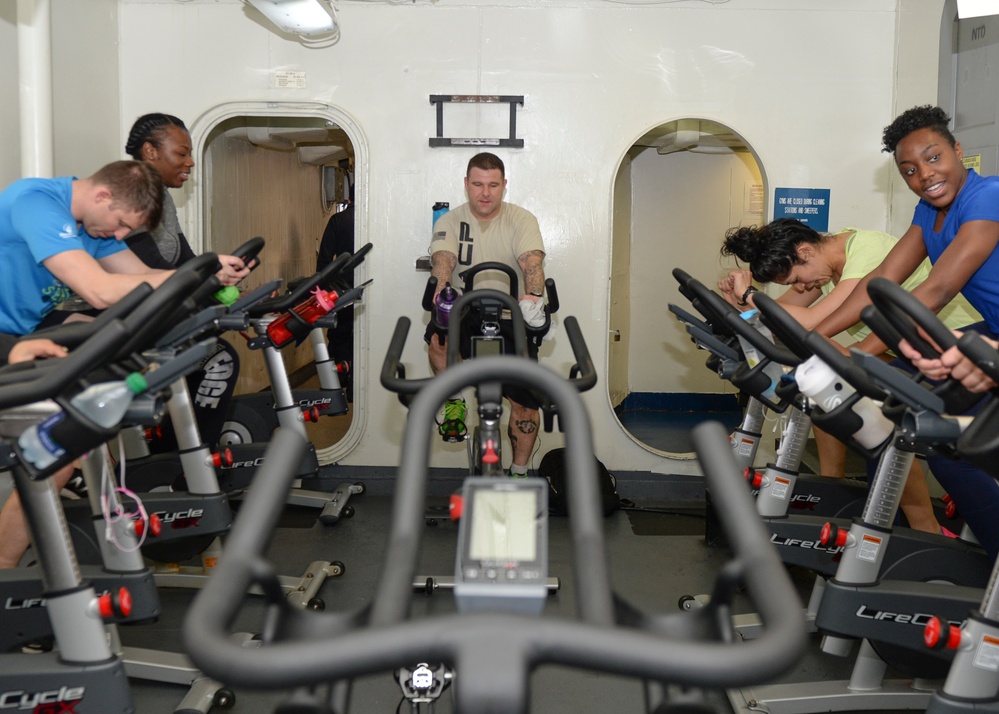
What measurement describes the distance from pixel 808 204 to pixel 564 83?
5.45 feet

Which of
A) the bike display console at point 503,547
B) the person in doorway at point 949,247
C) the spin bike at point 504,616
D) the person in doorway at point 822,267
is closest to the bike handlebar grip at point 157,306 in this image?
the spin bike at point 504,616

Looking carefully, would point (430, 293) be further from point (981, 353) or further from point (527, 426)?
point (981, 353)

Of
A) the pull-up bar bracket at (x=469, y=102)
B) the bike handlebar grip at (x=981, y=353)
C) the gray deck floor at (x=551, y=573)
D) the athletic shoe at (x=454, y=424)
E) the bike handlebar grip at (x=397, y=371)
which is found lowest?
the gray deck floor at (x=551, y=573)

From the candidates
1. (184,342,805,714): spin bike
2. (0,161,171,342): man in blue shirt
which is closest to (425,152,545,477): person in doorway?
(0,161,171,342): man in blue shirt

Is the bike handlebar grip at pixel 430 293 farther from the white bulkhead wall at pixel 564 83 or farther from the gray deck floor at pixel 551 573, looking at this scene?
the white bulkhead wall at pixel 564 83

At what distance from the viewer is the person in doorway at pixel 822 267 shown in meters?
3.69

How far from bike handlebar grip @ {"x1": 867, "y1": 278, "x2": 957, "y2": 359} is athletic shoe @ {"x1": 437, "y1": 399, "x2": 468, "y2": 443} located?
1.52 m

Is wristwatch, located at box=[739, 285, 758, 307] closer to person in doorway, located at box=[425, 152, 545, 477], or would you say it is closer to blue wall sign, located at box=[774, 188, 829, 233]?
person in doorway, located at box=[425, 152, 545, 477]

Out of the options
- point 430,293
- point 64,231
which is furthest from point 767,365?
point 64,231

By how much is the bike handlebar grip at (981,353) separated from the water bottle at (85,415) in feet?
5.33

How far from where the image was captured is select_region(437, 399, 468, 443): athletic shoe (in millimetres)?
3100

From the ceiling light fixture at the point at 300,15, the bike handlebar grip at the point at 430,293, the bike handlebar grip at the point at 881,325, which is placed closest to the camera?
the bike handlebar grip at the point at 881,325

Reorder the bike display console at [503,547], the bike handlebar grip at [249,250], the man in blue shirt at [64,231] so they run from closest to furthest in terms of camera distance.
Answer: the bike display console at [503,547], the man in blue shirt at [64,231], the bike handlebar grip at [249,250]

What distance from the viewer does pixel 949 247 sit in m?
2.96
